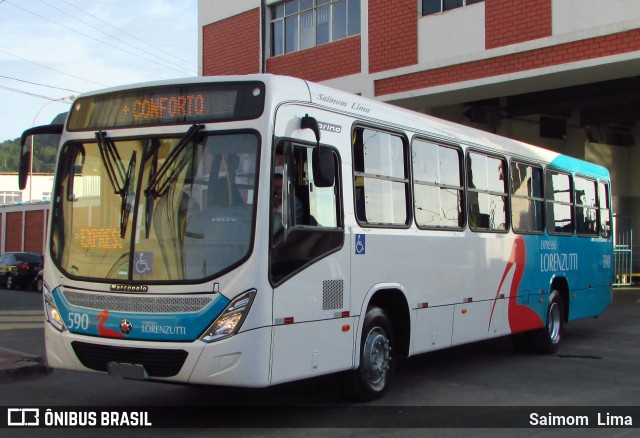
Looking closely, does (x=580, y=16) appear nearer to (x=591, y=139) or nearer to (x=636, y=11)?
(x=636, y=11)

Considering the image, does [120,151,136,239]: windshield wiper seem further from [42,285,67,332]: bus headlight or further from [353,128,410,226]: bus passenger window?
[353,128,410,226]: bus passenger window

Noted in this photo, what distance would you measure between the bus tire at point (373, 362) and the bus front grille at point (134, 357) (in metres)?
2.09

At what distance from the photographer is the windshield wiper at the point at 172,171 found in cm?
706

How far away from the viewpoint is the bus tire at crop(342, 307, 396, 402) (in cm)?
811

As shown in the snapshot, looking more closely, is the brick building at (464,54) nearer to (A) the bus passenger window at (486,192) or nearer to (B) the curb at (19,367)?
(A) the bus passenger window at (486,192)

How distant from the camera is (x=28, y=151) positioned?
7.86 meters

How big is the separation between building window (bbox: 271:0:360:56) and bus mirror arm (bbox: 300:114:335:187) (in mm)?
15864

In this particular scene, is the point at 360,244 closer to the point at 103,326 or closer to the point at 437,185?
the point at 437,185

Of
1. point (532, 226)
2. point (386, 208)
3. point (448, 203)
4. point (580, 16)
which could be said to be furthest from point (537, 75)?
point (386, 208)

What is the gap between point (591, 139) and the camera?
30000mm

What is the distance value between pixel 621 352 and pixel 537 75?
7.51 metres

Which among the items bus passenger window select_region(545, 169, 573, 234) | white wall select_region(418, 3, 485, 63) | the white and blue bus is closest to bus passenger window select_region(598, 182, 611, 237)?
bus passenger window select_region(545, 169, 573, 234)

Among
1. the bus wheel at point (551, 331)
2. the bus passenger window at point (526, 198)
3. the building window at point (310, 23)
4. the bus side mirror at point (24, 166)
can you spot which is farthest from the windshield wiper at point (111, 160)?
the building window at point (310, 23)

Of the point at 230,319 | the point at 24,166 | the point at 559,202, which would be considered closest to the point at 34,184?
the point at 559,202
